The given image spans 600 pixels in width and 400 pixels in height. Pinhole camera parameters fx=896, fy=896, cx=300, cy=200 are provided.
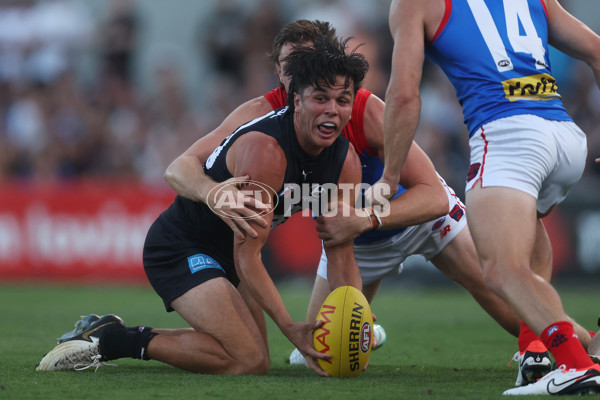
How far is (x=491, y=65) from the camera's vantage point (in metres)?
4.82

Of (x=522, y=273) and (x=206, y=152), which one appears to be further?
(x=206, y=152)

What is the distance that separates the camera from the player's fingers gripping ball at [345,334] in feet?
17.1

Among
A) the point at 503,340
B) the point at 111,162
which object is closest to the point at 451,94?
the point at 111,162

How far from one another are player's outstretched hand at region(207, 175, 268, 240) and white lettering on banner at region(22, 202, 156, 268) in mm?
7603

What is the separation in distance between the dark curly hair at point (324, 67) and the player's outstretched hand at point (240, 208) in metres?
0.68

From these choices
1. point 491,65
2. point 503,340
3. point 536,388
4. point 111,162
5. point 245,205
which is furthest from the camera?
point 111,162

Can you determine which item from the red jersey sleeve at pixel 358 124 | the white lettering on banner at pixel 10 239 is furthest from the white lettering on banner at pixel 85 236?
the red jersey sleeve at pixel 358 124

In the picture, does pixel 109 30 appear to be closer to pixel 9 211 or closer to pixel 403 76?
pixel 9 211

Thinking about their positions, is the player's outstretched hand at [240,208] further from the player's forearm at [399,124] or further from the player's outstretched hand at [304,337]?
the player's forearm at [399,124]

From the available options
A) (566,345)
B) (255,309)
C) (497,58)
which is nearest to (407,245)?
(255,309)

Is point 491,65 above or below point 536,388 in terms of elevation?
above

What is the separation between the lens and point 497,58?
4816mm

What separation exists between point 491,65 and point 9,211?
32.0 ft

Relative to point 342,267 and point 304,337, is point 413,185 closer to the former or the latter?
point 342,267
